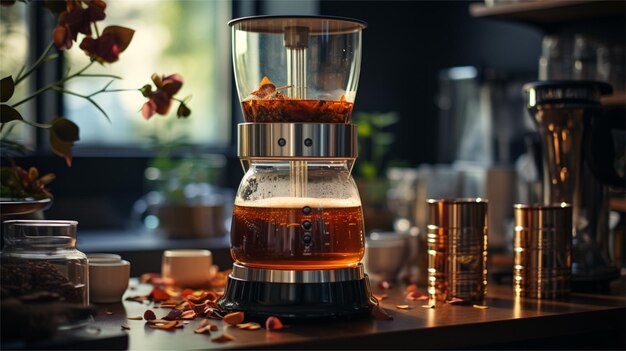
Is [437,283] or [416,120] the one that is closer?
[437,283]

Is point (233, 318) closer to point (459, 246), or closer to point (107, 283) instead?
point (107, 283)

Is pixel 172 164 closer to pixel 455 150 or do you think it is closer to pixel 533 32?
pixel 455 150

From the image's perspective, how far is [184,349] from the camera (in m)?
1.10

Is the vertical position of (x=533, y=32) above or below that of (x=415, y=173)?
above

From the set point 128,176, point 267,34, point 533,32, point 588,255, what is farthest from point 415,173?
point 267,34

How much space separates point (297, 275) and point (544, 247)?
1.52 feet

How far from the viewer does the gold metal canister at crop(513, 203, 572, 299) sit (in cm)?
151

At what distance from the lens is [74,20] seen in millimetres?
1239

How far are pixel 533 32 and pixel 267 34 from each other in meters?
2.24

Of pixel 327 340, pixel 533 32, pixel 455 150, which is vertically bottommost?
pixel 327 340

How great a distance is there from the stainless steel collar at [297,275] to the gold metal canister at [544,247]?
1.14 feet

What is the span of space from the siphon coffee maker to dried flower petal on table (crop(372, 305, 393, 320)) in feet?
0.04

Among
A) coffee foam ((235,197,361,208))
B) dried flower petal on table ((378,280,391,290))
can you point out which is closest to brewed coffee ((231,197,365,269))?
coffee foam ((235,197,361,208))

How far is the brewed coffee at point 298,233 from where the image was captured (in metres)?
1.31
